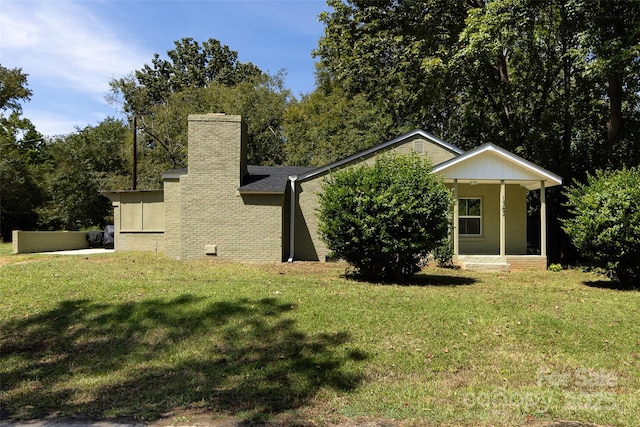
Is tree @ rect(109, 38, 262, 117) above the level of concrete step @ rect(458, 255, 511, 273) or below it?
above

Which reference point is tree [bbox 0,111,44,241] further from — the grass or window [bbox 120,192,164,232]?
the grass

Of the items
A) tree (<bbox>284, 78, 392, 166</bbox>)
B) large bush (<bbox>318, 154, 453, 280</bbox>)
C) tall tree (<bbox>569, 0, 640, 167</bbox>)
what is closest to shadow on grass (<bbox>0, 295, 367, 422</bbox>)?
large bush (<bbox>318, 154, 453, 280</bbox>)

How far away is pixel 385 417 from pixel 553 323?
4.13 meters

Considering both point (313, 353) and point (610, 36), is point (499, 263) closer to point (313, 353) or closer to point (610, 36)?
point (610, 36)

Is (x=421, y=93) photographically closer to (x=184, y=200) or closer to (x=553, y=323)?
(x=184, y=200)

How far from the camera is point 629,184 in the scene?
33.5 ft

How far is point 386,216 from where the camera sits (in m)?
9.39

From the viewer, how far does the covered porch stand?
571 inches

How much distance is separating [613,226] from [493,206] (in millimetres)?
6889

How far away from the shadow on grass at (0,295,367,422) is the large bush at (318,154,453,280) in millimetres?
2812

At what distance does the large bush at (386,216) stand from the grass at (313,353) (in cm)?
93

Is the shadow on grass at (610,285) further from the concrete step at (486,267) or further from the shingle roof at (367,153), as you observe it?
the shingle roof at (367,153)

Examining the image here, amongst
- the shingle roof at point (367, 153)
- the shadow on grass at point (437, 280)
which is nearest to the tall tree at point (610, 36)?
the shingle roof at point (367, 153)

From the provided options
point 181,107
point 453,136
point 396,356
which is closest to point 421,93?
point 453,136
